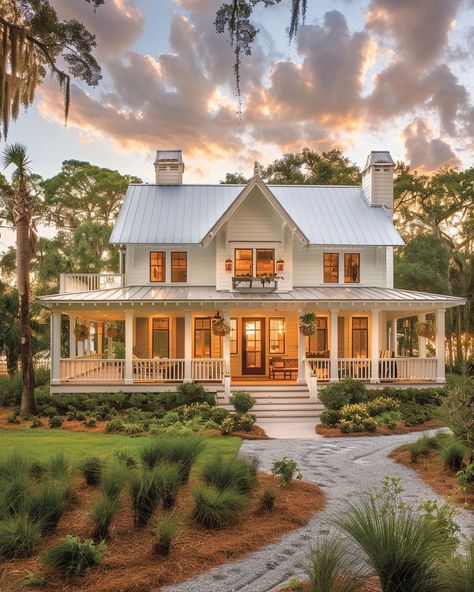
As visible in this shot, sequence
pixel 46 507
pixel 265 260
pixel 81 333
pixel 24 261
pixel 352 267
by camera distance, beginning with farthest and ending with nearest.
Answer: pixel 352 267
pixel 265 260
pixel 81 333
pixel 24 261
pixel 46 507

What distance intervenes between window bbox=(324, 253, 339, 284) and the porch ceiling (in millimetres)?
1616

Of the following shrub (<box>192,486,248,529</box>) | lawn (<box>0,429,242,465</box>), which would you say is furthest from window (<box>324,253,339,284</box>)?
shrub (<box>192,486,248,529</box>)

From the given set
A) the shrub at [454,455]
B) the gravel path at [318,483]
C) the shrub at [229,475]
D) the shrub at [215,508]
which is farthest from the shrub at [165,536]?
the shrub at [454,455]

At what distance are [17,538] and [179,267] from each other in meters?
17.6

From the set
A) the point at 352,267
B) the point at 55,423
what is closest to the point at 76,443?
the point at 55,423

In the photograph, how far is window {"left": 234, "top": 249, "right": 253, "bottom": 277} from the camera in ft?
72.5

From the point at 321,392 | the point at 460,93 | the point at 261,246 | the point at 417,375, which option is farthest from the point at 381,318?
the point at 460,93

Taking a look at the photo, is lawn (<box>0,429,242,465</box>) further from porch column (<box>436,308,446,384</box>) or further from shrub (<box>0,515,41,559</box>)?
porch column (<box>436,308,446,384</box>)

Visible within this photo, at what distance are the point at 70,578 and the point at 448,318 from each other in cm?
2901

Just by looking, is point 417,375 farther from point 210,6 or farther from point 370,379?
point 210,6

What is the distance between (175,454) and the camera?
26.6 ft

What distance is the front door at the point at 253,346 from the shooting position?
22766mm

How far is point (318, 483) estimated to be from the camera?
9.27m

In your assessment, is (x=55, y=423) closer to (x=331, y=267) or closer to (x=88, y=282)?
(x=88, y=282)
